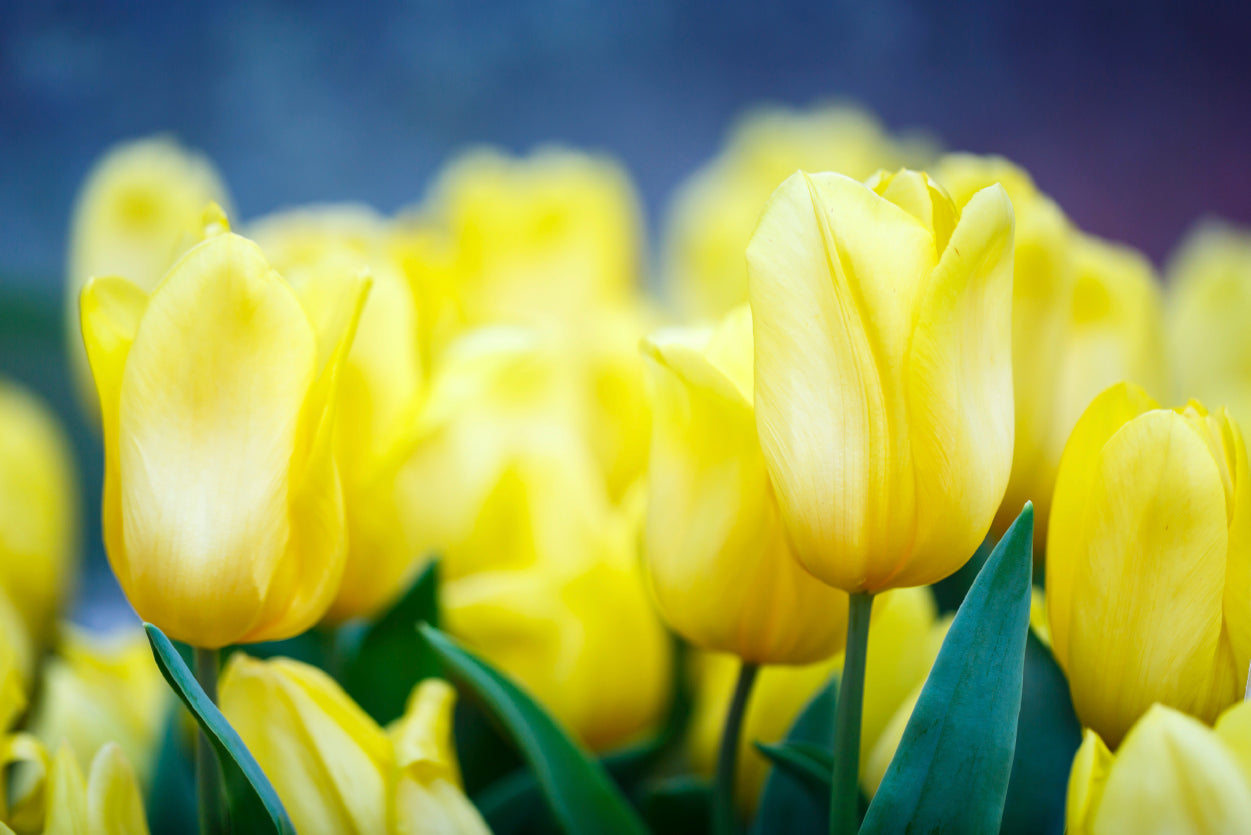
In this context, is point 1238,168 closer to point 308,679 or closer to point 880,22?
point 880,22

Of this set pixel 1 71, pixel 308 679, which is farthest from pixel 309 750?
pixel 1 71

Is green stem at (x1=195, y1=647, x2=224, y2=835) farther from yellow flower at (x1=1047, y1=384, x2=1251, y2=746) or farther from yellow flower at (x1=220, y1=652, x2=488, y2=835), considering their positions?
yellow flower at (x1=1047, y1=384, x2=1251, y2=746)

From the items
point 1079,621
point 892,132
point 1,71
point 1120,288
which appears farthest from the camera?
point 892,132

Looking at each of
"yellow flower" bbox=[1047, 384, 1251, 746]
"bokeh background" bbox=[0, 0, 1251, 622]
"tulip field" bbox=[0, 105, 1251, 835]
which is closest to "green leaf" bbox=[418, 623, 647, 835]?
"tulip field" bbox=[0, 105, 1251, 835]

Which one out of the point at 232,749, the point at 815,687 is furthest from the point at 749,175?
the point at 232,749

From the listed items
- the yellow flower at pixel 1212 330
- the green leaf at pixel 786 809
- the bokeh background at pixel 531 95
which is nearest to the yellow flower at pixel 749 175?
the bokeh background at pixel 531 95
